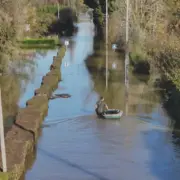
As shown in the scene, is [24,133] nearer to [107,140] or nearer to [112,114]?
[107,140]

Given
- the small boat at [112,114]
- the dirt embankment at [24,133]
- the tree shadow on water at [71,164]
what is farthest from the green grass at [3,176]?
the small boat at [112,114]

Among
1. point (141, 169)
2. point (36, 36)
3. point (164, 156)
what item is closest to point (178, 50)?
point (164, 156)

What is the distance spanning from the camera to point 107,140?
17922 mm

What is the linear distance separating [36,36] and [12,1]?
19.2 m

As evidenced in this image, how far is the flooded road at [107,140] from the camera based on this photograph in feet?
49.0

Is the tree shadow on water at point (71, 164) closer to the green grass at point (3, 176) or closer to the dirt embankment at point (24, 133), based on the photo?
the dirt embankment at point (24, 133)

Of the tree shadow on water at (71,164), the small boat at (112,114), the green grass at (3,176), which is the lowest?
the tree shadow on water at (71,164)

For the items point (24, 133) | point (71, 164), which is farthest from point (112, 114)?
point (71, 164)

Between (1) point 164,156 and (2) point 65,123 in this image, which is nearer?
(1) point 164,156

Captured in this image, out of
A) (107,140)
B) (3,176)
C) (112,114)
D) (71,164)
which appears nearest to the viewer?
(3,176)

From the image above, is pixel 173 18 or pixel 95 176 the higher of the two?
pixel 173 18

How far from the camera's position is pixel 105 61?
38219mm

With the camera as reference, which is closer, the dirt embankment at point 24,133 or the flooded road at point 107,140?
the dirt embankment at point 24,133

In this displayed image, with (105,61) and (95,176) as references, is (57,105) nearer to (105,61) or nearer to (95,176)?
(95,176)
